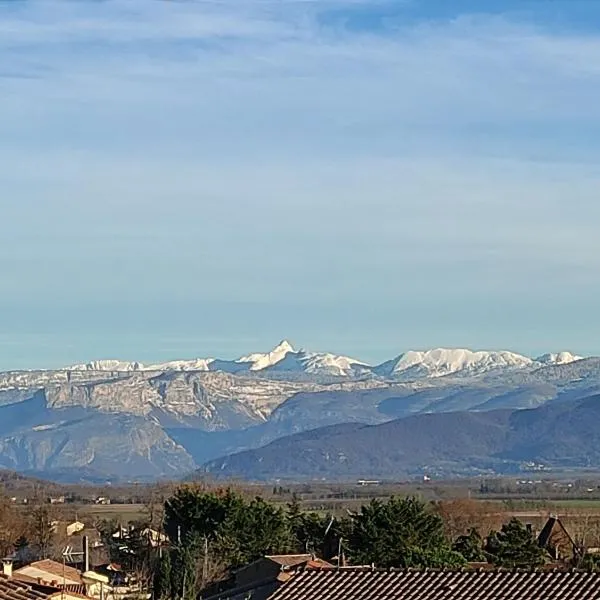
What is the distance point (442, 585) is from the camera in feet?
111

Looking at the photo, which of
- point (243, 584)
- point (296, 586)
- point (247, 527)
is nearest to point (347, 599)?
point (296, 586)

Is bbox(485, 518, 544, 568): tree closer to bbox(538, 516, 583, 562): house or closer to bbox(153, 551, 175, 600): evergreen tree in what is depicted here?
bbox(538, 516, 583, 562): house

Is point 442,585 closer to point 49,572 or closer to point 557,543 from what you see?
point 49,572

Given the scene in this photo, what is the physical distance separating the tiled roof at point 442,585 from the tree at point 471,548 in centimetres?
3100

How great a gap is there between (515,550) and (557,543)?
1505cm

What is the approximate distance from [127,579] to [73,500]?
430ft

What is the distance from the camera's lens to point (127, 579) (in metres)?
69.4

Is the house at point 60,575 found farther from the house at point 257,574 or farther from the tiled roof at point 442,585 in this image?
the tiled roof at point 442,585

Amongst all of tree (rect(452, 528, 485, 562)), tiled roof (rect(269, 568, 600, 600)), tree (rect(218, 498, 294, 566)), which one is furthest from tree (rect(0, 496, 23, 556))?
tiled roof (rect(269, 568, 600, 600))

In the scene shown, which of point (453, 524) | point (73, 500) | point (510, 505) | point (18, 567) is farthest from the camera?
point (73, 500)

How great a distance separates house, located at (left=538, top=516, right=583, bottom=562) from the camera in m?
74.8

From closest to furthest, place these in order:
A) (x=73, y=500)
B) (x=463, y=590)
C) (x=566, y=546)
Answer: (x=463, y=590) → (x=566, y=546) → (x=73, y=500)

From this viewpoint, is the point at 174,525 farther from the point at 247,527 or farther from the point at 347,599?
the point at 347,599

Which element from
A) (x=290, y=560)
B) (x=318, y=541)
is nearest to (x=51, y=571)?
(x=290, y=560)
